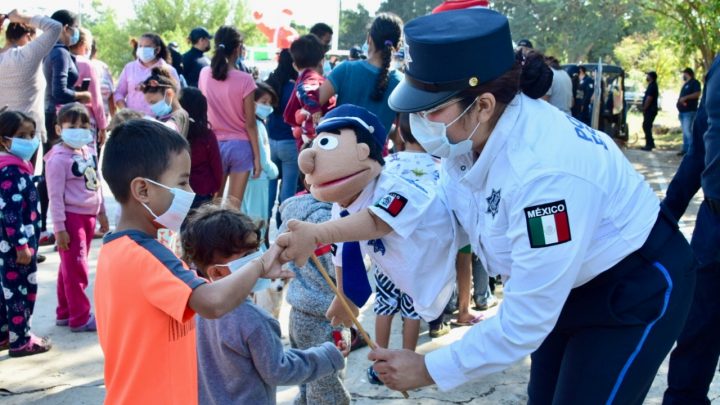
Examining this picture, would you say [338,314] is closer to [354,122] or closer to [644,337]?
[354,122]

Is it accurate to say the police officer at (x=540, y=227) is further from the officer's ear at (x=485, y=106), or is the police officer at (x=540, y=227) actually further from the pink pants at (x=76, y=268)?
the pink pants at (x=76, y=268)

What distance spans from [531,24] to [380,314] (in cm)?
3978

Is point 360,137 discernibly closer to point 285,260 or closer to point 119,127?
point 285,260

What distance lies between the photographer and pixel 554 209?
1994mm

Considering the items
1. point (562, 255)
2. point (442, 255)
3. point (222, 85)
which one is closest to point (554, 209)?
point (562, 255)

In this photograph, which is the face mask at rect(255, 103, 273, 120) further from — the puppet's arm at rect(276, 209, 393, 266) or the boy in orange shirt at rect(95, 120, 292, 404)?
the boy in orange shirt at rect(95, 120, 292, 404)

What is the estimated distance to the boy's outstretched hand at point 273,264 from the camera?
2227 millimetres

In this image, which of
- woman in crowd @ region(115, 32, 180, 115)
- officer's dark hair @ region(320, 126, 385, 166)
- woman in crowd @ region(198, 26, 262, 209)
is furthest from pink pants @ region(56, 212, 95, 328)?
officer's dark hair @ region(320, 126, 385, 166)

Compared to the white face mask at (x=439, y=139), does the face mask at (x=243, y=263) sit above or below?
below

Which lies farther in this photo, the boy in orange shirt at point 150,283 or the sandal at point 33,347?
the sandal at point 33,347

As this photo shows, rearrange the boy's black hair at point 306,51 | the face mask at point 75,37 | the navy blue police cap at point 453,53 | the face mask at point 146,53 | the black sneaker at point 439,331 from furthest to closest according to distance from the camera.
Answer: the face mask at point 75,37 < the face mask at point 146,53 < the boy's black hair at point 306,51 < the black sneaker at point 439,331 < the navy blue police cap at point 453,53

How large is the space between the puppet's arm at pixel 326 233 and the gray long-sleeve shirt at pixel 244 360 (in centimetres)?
29

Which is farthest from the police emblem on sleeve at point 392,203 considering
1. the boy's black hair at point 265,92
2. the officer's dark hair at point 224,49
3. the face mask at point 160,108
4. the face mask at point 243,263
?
the boy's black hair at point 265,92

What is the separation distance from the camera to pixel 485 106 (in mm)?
2164
